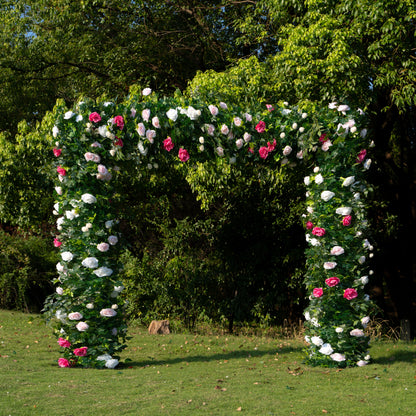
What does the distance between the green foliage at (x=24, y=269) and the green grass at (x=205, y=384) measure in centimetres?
514

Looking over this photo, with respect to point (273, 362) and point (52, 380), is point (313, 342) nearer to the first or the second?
point (273, 362)

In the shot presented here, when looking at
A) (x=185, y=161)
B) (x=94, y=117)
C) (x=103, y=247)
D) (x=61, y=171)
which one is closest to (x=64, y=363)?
A: (x=103, y=247)

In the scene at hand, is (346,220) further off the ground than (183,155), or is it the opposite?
(183,155)

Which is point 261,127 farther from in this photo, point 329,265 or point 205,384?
point 205,384

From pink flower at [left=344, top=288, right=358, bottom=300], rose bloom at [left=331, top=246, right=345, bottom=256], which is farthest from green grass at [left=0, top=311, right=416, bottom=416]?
rose bloom at [left=331, top=246, right=345, bottom=256]

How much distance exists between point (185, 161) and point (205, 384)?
9.49 feet

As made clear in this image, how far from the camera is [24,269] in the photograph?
1386cm

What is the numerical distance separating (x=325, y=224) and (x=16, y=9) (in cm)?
956

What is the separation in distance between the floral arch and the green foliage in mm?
7083

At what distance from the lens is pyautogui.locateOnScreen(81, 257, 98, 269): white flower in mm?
6883

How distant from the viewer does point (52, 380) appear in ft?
20.3

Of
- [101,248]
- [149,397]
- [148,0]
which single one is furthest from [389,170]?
[149,397]

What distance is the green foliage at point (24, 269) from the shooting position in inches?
550

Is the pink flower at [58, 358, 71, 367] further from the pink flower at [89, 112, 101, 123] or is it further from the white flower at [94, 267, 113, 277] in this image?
the pink flower at [89, 112, 101, 123]
